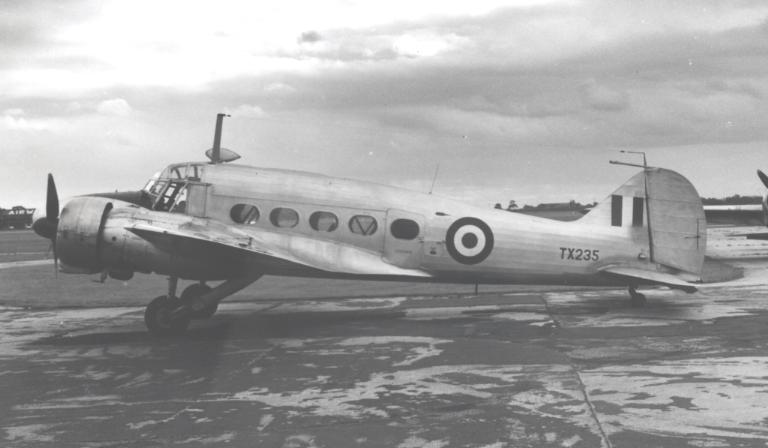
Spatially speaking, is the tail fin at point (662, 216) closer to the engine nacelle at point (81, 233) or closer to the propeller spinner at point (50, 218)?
the engine nacelle at point (81, 233)

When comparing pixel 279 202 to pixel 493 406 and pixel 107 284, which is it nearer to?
pixel 493 406

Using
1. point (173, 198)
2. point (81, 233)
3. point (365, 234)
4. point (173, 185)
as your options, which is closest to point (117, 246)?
point (81, 233)

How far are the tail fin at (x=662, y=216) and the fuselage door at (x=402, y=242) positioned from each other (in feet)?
11.1

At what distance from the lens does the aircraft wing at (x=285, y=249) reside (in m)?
11.7

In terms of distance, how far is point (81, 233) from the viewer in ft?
38.3

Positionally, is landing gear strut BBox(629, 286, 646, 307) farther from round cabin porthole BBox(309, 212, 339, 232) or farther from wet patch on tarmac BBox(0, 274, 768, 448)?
round cabin porthole BBox(309, 212, 339, 232)

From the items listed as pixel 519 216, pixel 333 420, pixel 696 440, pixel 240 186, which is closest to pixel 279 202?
pixel 240 186

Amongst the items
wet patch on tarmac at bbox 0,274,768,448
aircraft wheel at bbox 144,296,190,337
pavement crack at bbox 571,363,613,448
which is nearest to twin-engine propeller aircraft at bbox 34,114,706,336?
aircraft wheel at bbox 144,296,190,337

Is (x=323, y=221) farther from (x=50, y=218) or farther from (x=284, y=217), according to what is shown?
(x=50, y=218)

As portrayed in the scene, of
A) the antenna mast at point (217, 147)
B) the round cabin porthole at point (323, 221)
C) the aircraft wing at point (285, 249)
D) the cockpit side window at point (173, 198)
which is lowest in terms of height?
the aircraft wing at point (285, 249)

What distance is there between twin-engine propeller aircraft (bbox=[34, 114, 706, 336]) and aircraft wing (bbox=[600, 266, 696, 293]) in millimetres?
20

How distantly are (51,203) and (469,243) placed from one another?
7508mm

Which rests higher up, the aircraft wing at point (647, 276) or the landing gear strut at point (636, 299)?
the aircraft wing at point (647, 276)

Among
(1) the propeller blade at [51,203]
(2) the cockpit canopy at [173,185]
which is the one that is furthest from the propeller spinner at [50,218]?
(2) the cockpit canopy at [173,185]
